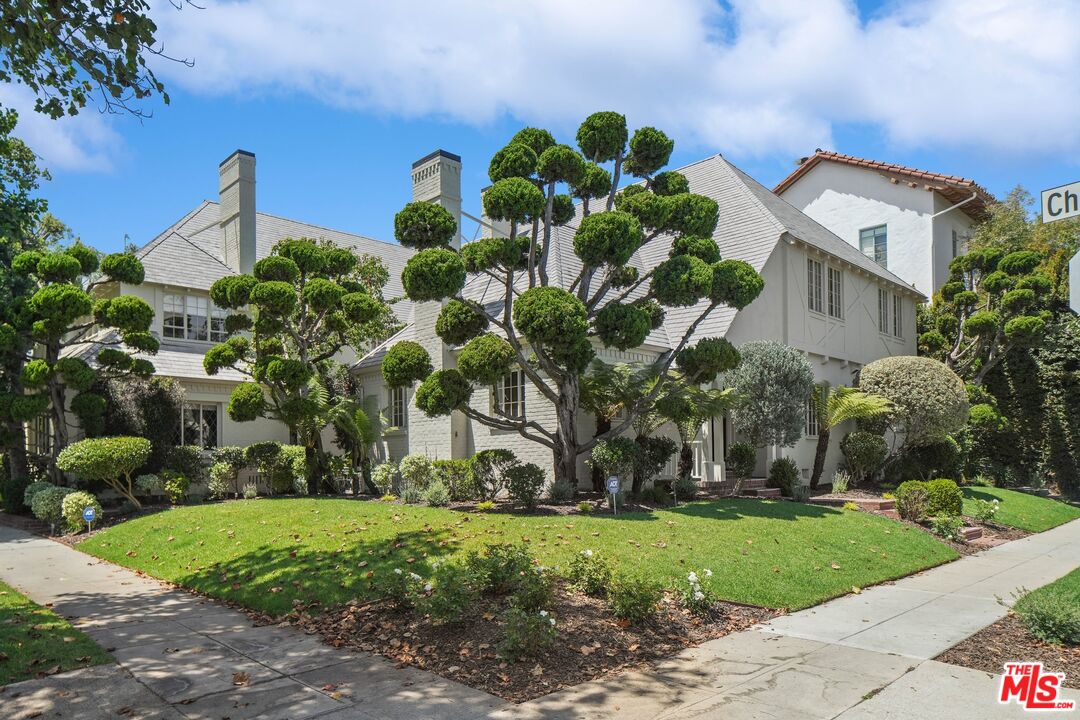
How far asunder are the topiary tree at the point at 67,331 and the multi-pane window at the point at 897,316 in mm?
21579

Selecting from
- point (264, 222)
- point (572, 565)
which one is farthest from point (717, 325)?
point (264, 222)

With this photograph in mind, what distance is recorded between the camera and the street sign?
4996mm

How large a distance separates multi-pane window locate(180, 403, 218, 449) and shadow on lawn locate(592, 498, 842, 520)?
39.7 ft

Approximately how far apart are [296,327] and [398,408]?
11.2ft

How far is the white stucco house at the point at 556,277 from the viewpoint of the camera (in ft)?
59.6

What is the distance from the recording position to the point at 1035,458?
76.9ft

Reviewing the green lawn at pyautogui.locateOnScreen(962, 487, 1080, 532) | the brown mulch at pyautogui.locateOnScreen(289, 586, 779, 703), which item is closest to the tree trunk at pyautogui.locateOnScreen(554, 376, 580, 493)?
the brown mulch at pyautogui.locateOnScreen(289, 586, 779, 703)

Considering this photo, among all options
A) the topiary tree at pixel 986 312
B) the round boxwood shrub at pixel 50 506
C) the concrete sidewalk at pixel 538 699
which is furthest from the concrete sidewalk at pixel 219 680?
the topiary tree at pixel 986 312

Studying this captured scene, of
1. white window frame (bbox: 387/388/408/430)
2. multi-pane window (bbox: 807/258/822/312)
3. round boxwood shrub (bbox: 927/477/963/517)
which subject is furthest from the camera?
multi-pane window (bbox: 807/258/822/312)

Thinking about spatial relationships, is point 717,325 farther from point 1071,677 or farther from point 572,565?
point 1071,677

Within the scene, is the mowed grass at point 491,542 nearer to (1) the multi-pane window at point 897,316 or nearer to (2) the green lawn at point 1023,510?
(2) the green lawn at point 1023,510

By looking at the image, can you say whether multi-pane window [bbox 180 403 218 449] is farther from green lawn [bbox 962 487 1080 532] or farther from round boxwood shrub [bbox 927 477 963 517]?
green lawn [bbox 962 487 1080 532]

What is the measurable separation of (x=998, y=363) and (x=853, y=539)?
16.0 m

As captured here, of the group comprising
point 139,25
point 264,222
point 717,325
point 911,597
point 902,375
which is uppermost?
point 264,222
